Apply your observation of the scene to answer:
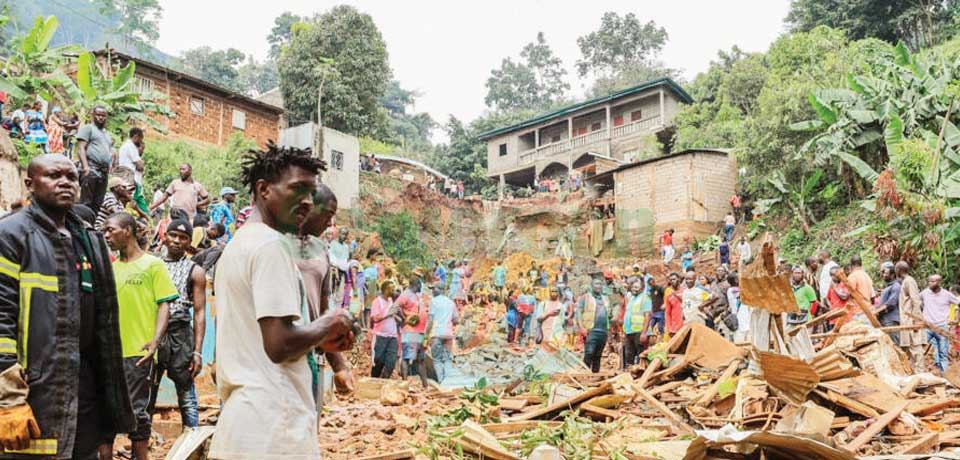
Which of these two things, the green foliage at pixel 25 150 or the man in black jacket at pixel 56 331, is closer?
the man in black jacket at pixel 56 331

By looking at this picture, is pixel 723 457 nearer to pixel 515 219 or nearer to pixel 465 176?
pixel 515 219

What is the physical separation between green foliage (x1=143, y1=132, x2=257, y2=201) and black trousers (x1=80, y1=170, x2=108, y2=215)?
503 inches

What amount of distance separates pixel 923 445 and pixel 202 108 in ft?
88.7

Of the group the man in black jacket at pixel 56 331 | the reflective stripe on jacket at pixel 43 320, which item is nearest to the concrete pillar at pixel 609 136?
the man in black jacket at pixel 56 331

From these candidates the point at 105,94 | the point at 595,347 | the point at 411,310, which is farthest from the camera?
the point at 105,94

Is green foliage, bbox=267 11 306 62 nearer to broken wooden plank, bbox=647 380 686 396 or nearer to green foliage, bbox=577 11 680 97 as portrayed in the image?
green foliage, bbox=577 11 680 97

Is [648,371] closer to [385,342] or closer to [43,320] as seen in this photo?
[385,342]

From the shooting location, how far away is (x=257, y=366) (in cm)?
235

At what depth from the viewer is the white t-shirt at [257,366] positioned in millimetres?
2279

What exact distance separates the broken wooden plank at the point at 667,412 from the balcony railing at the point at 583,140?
29.4 meters

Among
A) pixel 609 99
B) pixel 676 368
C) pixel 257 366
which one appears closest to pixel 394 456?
pixel 257 366

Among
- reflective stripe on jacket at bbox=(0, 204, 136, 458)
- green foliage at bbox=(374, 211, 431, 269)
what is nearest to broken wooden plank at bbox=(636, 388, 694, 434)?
reflective stripe on jacket at bbox=(0, 204, 136, 458)

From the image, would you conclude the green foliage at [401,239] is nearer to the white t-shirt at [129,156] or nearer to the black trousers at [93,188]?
the white t-shirt at [129,156]

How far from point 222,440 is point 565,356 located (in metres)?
8.61
